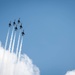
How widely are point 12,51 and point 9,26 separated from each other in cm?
1920

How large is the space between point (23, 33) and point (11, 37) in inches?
372

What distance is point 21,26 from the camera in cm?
17238

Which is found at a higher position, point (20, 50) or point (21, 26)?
point (21, 26)

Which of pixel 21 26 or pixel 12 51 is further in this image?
pixel 21 26

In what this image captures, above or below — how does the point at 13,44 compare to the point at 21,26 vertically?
below

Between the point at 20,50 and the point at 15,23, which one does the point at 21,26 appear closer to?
the point at 15,23

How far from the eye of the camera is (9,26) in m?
169

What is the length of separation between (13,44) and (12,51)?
666cm

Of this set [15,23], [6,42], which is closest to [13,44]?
[6,42]

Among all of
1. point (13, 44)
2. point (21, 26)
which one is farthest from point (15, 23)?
point (13, 44)

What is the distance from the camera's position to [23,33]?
16950 cm

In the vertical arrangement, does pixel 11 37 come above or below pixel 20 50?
above

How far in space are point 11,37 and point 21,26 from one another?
35.6ft

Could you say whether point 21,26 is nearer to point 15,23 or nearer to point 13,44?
point 15,23
